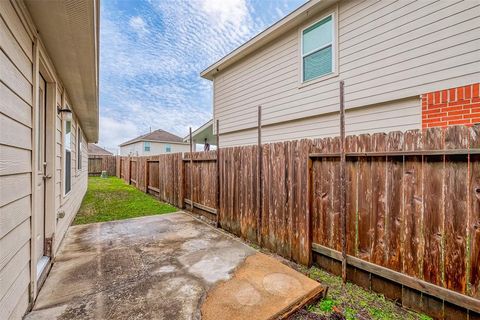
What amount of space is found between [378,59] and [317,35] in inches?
60.4

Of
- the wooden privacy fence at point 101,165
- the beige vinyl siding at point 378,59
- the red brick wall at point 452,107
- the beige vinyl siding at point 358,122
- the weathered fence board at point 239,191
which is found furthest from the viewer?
the wooden privacy fence at point 101,165

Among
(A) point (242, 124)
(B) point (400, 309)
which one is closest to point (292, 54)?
(A) point (242, 124)

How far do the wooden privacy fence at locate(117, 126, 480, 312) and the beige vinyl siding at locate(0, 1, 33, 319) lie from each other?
288cm

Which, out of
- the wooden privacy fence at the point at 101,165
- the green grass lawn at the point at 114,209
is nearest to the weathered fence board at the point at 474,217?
the green grass lawn at the point at 114,209

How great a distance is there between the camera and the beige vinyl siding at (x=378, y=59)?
319cm

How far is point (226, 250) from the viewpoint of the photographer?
11.2 feet

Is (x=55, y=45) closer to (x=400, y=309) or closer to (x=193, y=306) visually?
(x=193, y=306)

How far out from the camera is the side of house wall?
156 centimetres

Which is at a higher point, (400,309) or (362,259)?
(362,259)

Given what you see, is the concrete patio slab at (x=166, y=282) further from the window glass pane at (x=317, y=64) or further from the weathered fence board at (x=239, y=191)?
the window glass pane at (x=317, y=64)

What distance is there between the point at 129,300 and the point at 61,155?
2910mm

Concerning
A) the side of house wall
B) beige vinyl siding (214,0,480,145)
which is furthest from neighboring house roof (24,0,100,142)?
beige vinyl siding (214,0,480,145)

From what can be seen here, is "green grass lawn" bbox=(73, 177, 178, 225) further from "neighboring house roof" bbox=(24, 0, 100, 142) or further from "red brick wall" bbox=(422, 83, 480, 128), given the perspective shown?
"red brick wall" bbox=(422, 83, 480, 128)

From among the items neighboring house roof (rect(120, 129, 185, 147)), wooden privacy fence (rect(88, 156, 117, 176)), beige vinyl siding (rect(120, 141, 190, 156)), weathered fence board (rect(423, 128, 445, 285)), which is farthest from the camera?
neighboring house roof (rect(120, 129, 185, 147))
